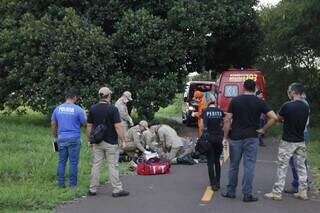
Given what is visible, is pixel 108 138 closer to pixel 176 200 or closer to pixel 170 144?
pixel 176 200

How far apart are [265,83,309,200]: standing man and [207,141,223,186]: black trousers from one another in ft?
3.83

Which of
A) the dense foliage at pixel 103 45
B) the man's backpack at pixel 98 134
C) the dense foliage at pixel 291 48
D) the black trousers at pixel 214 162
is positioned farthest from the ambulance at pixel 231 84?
the man's backpack at pixel 98 134

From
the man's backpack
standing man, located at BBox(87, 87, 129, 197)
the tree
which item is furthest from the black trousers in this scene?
the tree

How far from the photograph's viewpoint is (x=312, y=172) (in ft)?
45.8

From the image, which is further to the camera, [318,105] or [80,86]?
[318,105]

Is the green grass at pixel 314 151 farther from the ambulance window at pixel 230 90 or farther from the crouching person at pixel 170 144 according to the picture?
the crouching person at pixel 170 144

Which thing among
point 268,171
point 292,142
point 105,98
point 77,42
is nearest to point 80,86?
point 77,42

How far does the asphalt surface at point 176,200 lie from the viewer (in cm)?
951

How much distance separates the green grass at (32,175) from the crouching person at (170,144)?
1.19 metres

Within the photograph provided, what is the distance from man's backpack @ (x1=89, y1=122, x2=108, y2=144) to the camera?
10430mm

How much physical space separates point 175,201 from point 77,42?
42.3ft

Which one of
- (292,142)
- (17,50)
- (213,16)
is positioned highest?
(213,16)

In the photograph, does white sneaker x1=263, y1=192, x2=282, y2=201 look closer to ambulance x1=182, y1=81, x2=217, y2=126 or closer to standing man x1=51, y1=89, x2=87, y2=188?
standing man x1=51, y1=89, x2=87, y2=188

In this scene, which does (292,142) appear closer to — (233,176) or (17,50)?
(233,176)
